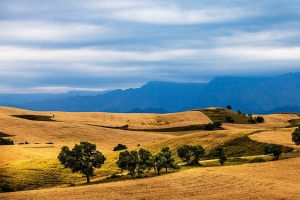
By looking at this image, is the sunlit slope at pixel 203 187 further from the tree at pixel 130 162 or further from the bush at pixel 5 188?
the bush at pixel 5 188

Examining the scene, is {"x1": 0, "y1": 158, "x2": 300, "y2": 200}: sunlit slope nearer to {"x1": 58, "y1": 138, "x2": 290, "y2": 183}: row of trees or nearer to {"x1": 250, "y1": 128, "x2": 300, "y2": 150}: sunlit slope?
{"x1": 58, "y1": 138, "x2": 290, "y2": 183}: row of trees

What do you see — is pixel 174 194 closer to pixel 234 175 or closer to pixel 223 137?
pixel 234 175

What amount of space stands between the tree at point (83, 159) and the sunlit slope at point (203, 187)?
12.2 metres

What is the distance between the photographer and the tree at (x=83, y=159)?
276 ft

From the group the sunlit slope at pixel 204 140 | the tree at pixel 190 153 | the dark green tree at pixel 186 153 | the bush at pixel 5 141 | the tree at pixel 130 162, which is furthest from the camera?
the bush at pixel 5 141

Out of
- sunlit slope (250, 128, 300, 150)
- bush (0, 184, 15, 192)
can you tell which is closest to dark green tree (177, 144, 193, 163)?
sunlit slope (250, 128, 300, 150)

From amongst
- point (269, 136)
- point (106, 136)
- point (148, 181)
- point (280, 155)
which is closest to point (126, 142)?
point (106, 136)

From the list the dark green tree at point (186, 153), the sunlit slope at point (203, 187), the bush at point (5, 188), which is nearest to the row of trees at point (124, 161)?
the sunlit slope at point (203, 187)

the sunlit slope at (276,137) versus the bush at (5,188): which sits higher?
the sunlit slope at (276,137)

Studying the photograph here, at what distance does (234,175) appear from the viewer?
73.6 meters

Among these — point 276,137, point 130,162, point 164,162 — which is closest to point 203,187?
point 164,162

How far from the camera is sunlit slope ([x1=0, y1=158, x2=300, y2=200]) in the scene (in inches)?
2345

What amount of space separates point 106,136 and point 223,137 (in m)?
59.4

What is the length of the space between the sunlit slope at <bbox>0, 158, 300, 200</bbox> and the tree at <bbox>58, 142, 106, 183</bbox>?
12188 mm
